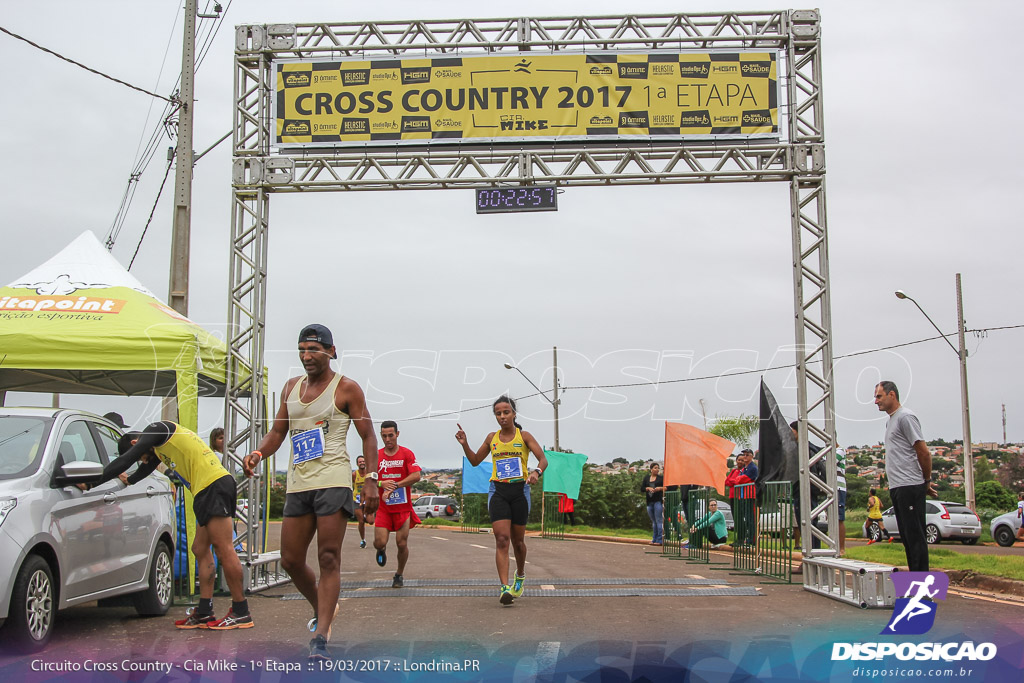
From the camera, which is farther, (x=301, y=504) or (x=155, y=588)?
(x=155, y=588)

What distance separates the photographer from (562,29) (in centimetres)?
1255

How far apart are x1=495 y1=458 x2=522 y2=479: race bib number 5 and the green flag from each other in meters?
13.6

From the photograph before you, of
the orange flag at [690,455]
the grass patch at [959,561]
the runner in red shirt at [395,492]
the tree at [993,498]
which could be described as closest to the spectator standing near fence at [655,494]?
the orange flag at [690,455]

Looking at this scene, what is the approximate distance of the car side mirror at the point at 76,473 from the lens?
730 cm

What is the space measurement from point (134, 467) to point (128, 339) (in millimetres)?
1779

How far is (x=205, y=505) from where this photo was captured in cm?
833

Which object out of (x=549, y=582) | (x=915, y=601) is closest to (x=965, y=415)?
(x=549, y=582)

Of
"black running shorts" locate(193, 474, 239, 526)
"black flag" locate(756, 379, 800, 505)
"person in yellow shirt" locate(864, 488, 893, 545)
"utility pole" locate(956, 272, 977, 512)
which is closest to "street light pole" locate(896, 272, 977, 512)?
"utility pole" locate(956, 272, 977, 512)

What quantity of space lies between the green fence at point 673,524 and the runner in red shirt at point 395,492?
22.7 feet

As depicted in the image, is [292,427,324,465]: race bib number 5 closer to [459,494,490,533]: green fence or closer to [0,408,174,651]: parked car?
[0,408,174,651]: parked car

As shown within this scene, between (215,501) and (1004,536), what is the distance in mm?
24314

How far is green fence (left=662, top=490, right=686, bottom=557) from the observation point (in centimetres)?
1786

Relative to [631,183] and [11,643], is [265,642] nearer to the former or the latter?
[11,643]

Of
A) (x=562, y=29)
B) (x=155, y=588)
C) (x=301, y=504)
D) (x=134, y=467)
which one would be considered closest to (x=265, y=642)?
(x=301, y=504)
